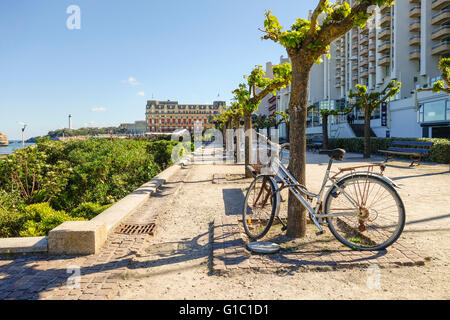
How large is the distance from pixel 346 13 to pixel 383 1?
1.36 ft

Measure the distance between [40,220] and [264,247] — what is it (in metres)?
3.82

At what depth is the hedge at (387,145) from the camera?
14.3 meters

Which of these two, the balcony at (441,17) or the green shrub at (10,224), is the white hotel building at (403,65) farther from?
the green shrub at (10,224)

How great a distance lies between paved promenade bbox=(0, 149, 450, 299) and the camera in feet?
9.15

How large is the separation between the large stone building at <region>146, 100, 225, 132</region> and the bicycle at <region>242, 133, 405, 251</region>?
136318mm

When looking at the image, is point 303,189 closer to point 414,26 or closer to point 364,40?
point 414,26

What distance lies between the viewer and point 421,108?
29.5 metres

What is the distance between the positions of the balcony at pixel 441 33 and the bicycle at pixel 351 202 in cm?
4012

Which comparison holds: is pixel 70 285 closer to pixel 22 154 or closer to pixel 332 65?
pixel 22 154

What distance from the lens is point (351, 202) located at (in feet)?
12.0

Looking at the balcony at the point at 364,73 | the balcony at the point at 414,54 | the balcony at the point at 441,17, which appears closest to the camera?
the balcony at the point at 441,17

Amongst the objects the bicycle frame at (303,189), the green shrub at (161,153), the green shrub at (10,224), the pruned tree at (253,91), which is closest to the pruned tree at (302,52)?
the bicycle frame at (303,189)
